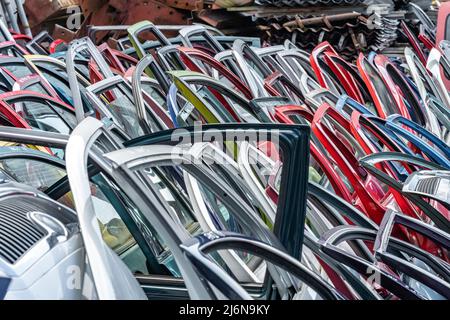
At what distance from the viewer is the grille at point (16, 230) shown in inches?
69.5

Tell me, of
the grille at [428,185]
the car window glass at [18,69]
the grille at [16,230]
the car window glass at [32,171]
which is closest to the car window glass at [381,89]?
the grille at [428,185]

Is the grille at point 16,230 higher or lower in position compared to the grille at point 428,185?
higher

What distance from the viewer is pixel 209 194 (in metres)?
2.41

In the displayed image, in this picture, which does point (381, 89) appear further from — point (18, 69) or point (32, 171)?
point (32, 171)

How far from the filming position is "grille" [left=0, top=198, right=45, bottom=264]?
177cm

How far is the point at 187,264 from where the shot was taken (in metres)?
1.62

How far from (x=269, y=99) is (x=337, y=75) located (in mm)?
1903

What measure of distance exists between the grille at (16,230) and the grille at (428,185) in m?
1.41

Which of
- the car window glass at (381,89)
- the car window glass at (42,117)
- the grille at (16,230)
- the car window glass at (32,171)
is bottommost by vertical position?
the car window glass at (381,89)

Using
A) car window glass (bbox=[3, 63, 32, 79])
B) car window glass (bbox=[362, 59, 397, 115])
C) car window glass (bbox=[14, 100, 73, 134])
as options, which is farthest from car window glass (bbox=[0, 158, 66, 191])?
car window glass (bbox=[362, 59, 397, 115])

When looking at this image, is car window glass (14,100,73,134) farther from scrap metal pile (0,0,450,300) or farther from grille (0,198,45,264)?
grille (0,198,45,264)

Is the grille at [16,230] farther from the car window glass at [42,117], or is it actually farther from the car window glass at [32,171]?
the car window glass at [42,117]

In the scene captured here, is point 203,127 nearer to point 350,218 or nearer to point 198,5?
point 350,218

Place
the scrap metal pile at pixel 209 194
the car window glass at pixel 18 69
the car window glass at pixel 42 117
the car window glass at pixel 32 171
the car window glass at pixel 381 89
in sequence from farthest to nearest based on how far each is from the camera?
the car window glass at pixel 381 89 < the car window glass at pixel 18 69 < the car window glass at pixel 42 117 < the car window glass at pixel 32 171 < the scrap metal pile at pixel 209 194
